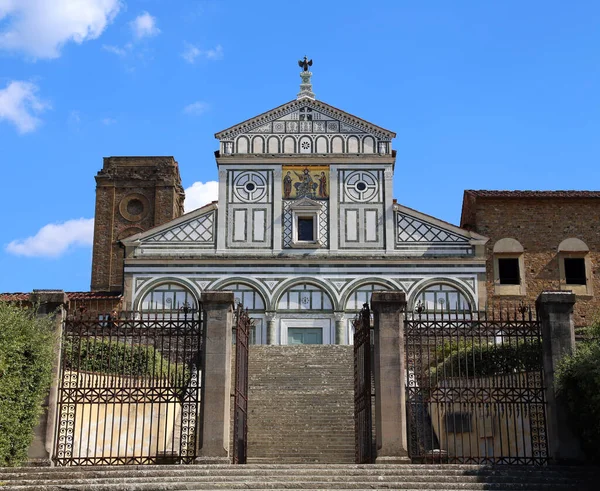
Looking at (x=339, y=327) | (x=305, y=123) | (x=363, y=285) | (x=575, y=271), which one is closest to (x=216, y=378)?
(x=339, y=327)

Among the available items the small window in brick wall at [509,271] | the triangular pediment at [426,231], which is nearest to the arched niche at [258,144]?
the triangular pediment at [426,231]

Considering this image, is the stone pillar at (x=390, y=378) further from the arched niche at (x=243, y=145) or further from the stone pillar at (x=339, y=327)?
→ the arched niche at (x=243, y=145)

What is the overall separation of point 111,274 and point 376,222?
2146cm

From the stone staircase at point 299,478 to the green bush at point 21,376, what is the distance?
0.57 m

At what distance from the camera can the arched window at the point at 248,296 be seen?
4072 cm

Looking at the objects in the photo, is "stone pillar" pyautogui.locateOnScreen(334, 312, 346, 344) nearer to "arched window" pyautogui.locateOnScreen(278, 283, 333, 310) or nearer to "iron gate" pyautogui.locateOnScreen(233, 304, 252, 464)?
"arched window" pyautogui.locateOnScreen(278, 283, 333, 310)

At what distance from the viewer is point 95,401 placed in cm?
1762

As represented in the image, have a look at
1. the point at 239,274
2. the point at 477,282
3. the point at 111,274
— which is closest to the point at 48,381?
the point at 239,274

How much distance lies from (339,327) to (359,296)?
168cm

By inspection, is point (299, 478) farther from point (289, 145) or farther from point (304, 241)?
point (289, 145)

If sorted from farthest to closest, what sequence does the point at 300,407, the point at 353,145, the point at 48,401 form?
the point at 353,145, the point at 300,407, the point at 48,401

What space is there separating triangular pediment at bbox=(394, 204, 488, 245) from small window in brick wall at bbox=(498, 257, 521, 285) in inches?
82.9

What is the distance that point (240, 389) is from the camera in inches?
757

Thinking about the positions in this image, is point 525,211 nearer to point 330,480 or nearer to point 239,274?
point 239,274
